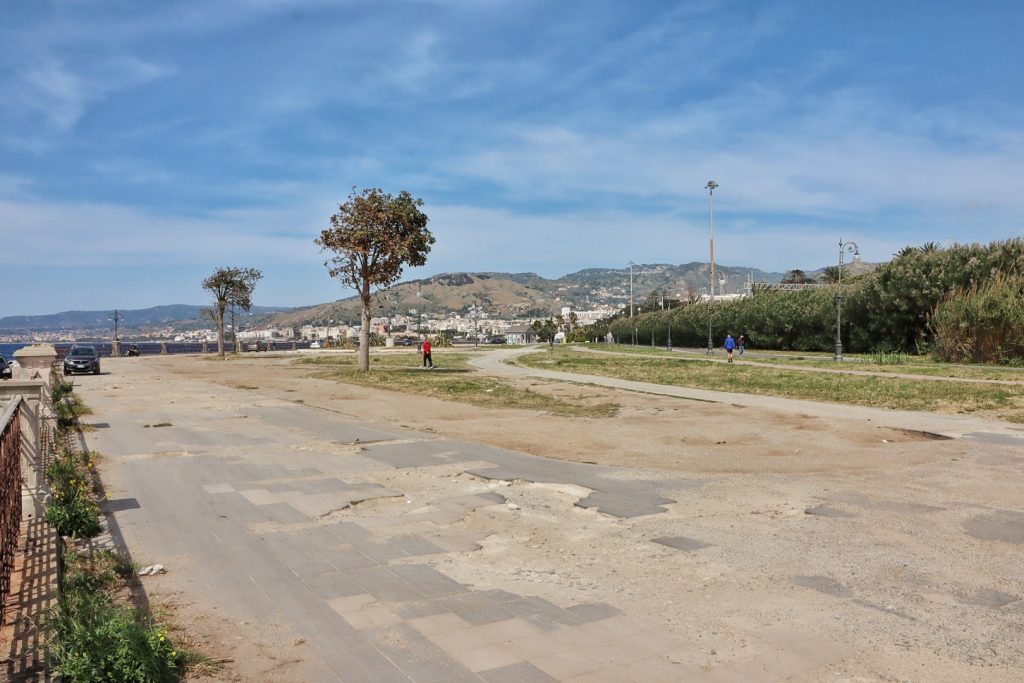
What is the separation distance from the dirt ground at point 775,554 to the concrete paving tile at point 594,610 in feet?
0.29

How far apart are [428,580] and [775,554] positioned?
2884mm

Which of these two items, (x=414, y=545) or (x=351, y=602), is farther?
(x=414, y=545)

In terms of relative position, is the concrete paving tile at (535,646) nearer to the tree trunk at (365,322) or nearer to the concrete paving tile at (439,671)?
the concrete paving tile at (439,671)

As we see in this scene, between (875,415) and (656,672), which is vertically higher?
(656,672)

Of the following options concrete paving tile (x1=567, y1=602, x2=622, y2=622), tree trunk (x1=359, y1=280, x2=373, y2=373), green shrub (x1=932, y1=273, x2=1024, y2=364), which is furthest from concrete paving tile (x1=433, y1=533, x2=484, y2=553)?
green shrub (x1=932, y1=273, x2=1024, y2=364)

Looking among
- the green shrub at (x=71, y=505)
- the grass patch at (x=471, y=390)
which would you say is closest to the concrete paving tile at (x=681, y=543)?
the green shrub at (x=71, y=505)

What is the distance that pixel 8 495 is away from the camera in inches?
226

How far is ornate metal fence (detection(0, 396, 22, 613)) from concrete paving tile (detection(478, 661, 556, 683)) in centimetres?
318

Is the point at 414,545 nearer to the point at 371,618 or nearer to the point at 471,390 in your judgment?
the point at 371,618

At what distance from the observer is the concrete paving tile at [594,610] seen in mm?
4918

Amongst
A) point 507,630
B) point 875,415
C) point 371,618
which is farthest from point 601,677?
point 875,415

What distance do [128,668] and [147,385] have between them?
87.3 feet

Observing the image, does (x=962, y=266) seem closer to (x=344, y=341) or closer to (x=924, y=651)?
(x=924, y=651)

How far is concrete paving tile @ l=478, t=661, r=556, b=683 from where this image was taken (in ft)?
13.2
